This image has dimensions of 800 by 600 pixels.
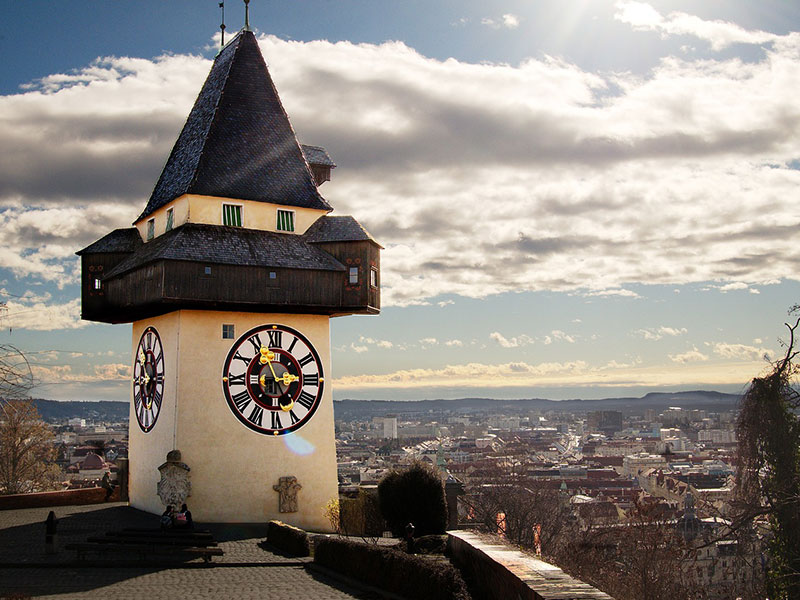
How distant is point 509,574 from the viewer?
11.2 metres

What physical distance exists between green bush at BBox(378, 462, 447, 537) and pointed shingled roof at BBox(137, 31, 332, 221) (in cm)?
946

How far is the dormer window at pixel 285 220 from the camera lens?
27.0 m

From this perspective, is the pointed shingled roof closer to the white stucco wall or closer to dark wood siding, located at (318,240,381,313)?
dark wood siding, located at (318,240,381,313)

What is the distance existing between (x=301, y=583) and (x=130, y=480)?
1317 cm

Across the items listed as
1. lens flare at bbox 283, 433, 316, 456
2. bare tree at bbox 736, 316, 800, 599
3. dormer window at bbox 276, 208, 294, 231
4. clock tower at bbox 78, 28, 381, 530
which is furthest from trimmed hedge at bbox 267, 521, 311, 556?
bare tree at bbox 736, 316, 800, 599

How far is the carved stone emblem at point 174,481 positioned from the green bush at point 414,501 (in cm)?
569

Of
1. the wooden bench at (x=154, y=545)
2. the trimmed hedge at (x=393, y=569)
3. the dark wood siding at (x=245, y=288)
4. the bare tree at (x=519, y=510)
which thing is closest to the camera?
the trimmed hedge at (x=393, y=569)

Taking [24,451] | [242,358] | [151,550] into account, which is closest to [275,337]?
[242,358]

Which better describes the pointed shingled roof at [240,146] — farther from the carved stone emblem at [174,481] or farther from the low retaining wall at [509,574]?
the low retaining wall at [509,574]

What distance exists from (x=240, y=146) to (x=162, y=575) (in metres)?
13.7

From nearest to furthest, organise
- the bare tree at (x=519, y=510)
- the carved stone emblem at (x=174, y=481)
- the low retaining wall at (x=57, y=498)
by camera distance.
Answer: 1. the carved stone emblem at (x=174, y=481)
2. the low retaining wall at (x=57, y=498)
3. the bare tree at (x=519, y=510)

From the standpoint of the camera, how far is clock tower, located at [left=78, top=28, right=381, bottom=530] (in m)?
24.8

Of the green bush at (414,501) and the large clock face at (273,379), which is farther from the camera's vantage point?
the large clock face at (273,379)

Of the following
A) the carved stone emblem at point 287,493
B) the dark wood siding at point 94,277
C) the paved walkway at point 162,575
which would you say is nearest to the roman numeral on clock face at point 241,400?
the carved stone emblem at point 287,493
